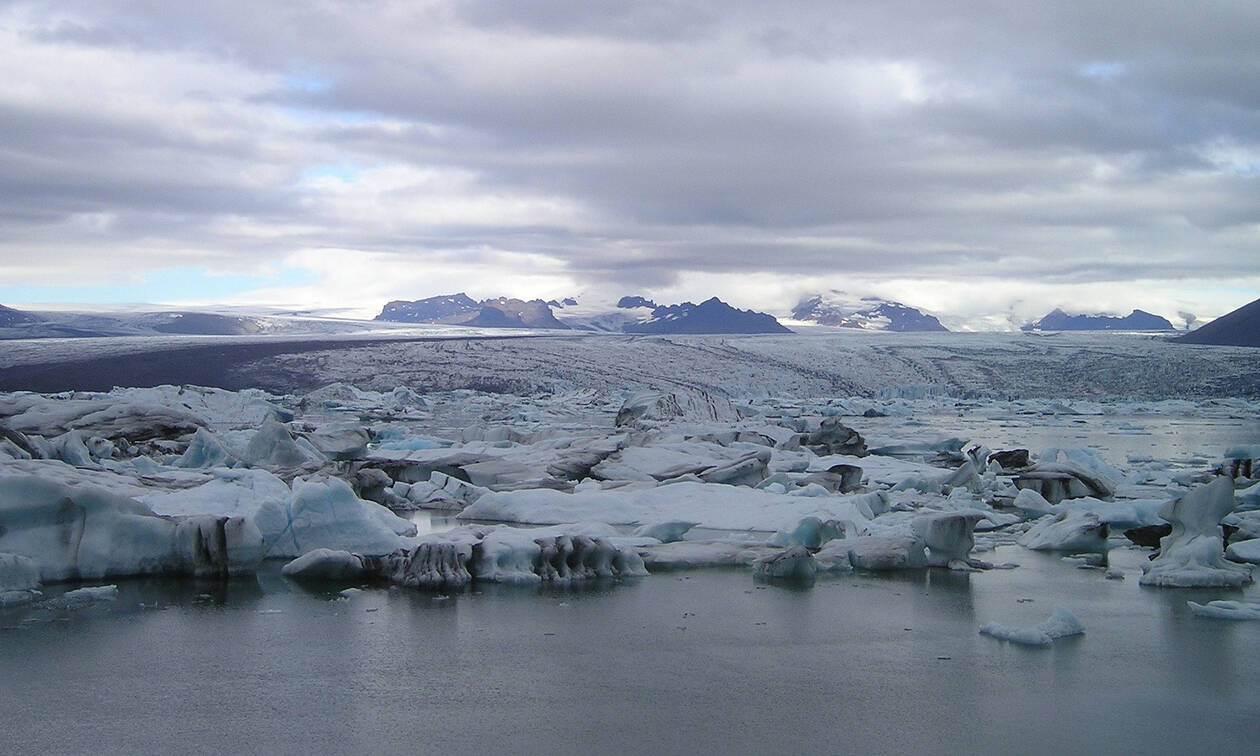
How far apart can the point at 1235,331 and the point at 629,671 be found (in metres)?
51.4

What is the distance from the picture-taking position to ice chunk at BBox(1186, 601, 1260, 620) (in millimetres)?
6102

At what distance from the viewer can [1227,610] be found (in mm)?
6176

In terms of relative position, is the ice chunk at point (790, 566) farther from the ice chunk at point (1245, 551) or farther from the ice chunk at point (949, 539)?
the ice chunk at point (1245, 551)

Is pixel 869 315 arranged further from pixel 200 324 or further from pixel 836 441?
pixel 836 441

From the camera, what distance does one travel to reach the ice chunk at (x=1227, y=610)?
20.0 ft

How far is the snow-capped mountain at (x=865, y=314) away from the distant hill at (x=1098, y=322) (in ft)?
42.6

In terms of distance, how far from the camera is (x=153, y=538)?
7.01m

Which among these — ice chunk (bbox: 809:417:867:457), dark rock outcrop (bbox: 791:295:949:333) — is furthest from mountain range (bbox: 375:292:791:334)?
ice chunk (bbox: 809:417:867:457)

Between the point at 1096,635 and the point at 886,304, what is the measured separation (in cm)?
10583

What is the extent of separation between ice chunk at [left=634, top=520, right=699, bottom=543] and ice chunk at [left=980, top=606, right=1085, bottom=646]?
2.98 m

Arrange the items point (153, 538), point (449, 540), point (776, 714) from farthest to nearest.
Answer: point (449, 540) → point (153, 538) → point (776, 714)

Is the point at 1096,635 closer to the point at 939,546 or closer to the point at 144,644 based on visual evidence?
the point at 939,546

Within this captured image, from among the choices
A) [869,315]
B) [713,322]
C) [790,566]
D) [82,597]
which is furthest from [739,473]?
[869,315]

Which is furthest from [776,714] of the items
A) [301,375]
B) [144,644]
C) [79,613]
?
[301,375]
